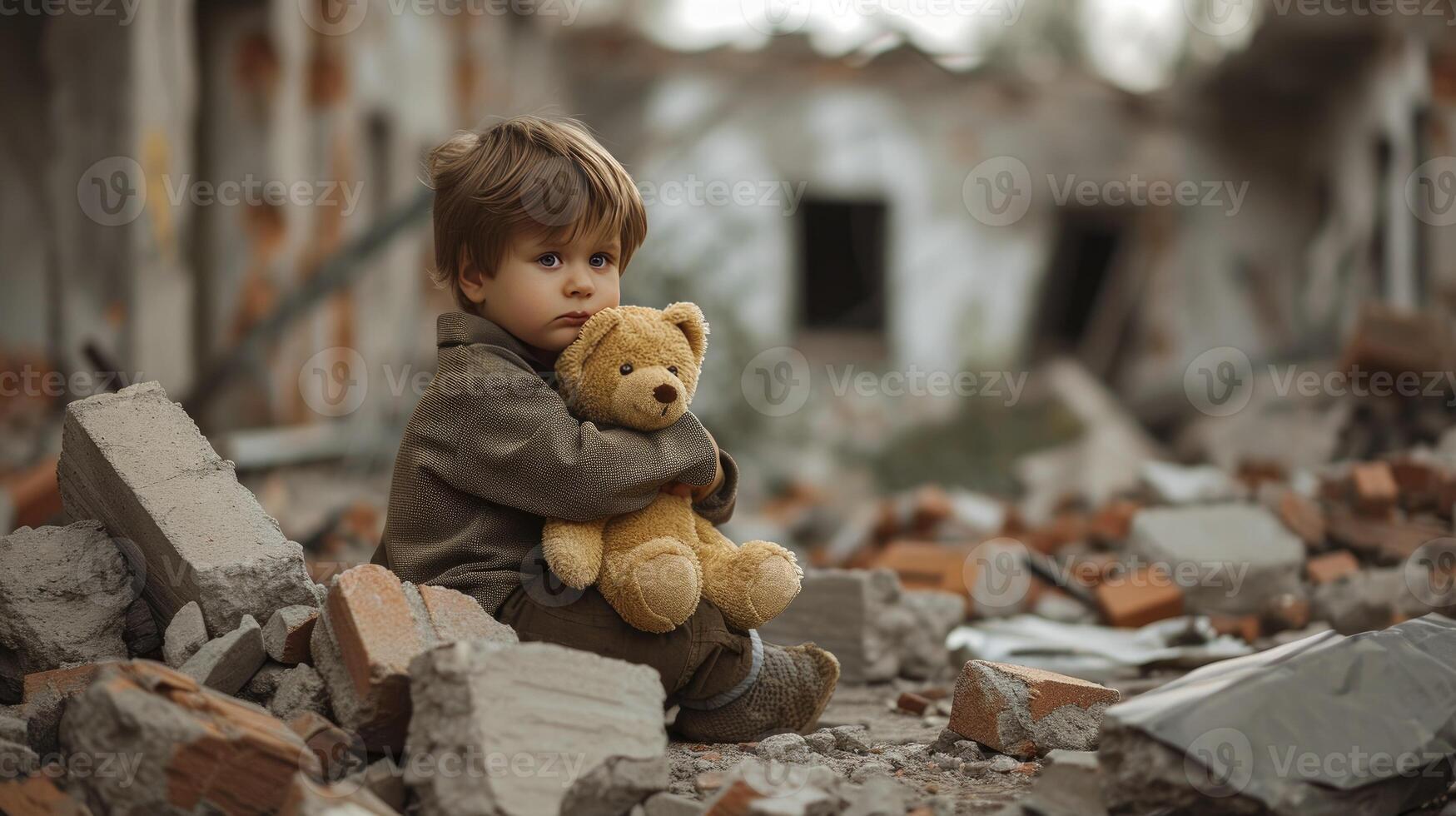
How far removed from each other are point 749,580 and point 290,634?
93 cm

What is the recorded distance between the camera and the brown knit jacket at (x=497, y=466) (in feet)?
8.05

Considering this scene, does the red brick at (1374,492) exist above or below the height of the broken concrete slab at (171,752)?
below

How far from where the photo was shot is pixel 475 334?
2.62 metres

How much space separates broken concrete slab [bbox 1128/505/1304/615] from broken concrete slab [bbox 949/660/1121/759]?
2.06 m

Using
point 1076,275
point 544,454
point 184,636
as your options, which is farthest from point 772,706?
point 1076,275

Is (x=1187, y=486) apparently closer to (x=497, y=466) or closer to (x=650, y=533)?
(x=650, y=533)

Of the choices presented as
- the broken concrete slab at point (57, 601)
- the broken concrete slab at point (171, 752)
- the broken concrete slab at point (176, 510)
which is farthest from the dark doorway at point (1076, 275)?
the broken concrete slab at point (171, 752)

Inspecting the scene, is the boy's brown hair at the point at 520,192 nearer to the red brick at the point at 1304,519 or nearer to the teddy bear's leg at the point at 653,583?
the teddy bear's leg at the point at 653,583

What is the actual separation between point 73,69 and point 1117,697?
5264 mm

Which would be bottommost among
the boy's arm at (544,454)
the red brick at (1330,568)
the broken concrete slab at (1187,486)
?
the broken concrete slab at (1187,486)

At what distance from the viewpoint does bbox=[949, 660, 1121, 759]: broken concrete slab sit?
260 centimetres

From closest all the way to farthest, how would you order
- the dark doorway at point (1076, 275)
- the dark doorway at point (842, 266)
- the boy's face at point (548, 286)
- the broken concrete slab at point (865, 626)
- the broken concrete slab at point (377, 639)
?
the broken concrete slab at point (377, 639) → the boy's face at point (548, 286) → the broken concrete slab at point (865, 626) → the dark doorway at point (842, 266) → the dark doorway at point (1076, 275)

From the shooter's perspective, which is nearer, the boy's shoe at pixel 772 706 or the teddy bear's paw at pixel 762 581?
the teddy bear's paw at pixel 762 581

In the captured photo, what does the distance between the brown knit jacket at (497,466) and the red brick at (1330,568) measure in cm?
290
